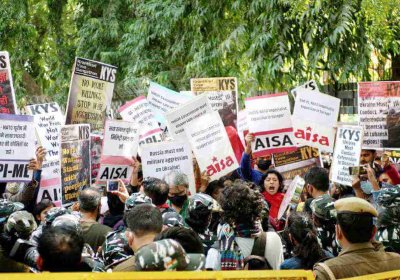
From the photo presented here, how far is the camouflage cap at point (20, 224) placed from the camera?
5980 mm

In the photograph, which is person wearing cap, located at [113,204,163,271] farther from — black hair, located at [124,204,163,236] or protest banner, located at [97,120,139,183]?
protest banner, located at [97,120,139,183]

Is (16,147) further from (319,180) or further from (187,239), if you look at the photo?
(187,239)

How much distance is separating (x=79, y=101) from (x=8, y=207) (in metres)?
3.75

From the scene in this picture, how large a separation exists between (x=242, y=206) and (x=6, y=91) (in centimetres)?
354

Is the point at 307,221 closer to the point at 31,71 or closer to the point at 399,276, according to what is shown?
the point at 399,276

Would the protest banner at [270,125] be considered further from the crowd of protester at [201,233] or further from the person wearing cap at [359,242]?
the person wearing cap at [359,242]

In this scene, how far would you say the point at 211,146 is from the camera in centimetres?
960

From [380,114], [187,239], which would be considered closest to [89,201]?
[187,239]

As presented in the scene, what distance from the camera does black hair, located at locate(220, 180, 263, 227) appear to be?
6285mm

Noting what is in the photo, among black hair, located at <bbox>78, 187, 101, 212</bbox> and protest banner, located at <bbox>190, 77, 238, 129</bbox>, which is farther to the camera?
protest banner, located at <bbox>190, 77, 238, 129</bbox>

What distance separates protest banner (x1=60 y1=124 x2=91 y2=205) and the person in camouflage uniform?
3.39m

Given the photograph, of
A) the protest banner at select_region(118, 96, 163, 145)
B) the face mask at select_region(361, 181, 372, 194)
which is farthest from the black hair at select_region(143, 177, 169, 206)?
the protest banner at select_region(118, 96, 163, 145)

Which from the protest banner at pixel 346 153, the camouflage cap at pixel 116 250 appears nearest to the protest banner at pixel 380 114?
the protest banner at pixel 346 153

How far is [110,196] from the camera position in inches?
343
